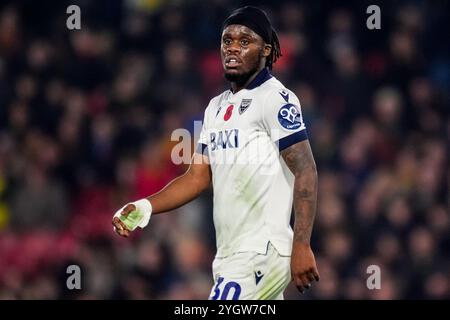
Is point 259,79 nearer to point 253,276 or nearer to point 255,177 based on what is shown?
point 255,177

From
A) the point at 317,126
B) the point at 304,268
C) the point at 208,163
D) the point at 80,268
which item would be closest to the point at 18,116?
the point at 80,268

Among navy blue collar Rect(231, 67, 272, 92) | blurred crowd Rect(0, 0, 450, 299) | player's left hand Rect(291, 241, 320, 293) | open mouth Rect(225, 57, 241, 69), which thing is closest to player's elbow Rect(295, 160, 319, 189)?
player's left hand Rect(291, 241, 320, 293)

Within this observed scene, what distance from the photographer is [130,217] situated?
6.98m

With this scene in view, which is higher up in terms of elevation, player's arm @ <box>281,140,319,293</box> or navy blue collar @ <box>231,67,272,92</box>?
navy blue collar @ <box>231,67,272,92</box>

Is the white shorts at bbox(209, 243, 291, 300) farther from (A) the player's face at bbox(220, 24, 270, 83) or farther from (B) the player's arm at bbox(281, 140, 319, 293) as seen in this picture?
(A) the player's face at bbox(220, 24, 270, 83)

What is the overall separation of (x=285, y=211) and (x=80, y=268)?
16.1ft

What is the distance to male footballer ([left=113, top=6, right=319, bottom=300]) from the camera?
667 cm

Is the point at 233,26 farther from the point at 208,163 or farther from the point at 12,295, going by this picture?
the point at 12,295

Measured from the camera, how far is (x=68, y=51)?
13.4 metres

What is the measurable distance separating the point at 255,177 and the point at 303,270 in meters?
0.69

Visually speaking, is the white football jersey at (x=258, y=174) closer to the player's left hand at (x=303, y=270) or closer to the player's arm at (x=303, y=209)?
the player's arm at (x=303, y=209)

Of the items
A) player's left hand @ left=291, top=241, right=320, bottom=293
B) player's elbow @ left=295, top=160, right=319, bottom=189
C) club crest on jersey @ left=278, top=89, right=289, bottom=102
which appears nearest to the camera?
player's left hand @ left=291, top=241, right=320, bottom=293

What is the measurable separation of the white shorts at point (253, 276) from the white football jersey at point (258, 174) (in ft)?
0.15

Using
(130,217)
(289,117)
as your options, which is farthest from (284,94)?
(130,217)
